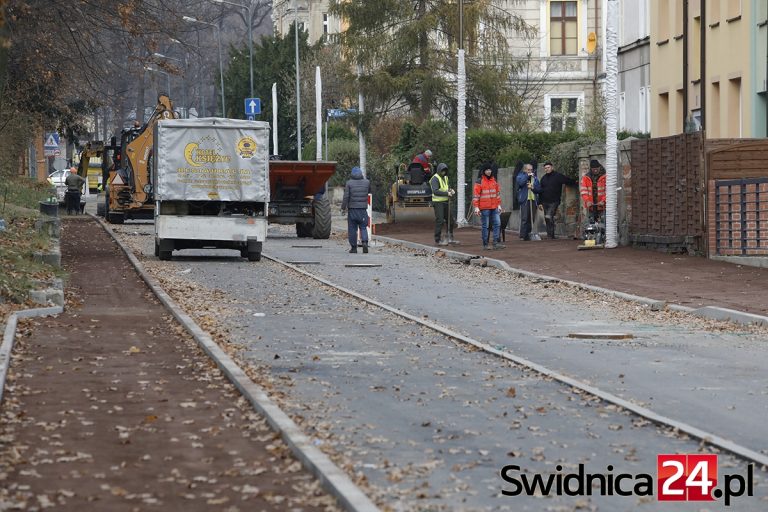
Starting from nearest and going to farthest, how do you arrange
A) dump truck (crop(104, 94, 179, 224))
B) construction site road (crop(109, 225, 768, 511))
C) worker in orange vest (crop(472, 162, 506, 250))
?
construction site road (crop(109, 225, 768, 511)) → worker in orange vest (crop(472, 162, 506, 250)) → dump truck (crop(104, 94, 179, 224))

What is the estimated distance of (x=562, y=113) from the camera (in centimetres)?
6562

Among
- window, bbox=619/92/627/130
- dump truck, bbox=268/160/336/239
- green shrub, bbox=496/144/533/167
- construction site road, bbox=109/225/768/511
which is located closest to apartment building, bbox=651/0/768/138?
green shrub, bbox=496/144/533/167

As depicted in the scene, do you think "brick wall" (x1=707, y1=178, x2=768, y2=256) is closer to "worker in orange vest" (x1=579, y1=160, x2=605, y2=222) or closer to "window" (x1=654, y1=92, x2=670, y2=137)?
"worker in orange vest" (x1=579, y1=160, x2=605, y2=222)

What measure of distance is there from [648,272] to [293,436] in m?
17.4

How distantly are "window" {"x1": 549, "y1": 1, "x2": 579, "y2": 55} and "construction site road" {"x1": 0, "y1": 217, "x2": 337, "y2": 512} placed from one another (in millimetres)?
56541

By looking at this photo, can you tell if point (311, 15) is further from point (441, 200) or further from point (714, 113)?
point (441, 200)

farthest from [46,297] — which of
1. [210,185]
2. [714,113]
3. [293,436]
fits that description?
[714,113]

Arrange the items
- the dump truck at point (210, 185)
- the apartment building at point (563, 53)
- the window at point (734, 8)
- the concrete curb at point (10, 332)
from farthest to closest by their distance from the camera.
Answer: the apartment building at point (563, 53) → the window at point (734, 8) → the dump truck at point (210, 185) → the concrete curb at point (10, 332)

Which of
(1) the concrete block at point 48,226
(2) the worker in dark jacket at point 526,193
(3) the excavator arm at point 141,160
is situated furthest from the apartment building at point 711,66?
(1) the concrete block at point 48,226

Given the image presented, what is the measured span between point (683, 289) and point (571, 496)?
49.0 ft

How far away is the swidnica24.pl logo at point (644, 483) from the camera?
8602 millimetres

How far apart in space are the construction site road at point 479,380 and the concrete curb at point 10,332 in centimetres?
174

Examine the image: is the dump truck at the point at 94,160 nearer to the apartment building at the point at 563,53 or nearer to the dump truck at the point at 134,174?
the dump truck at the point at 134,174

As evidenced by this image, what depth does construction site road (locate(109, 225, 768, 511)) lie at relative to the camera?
938 cm
